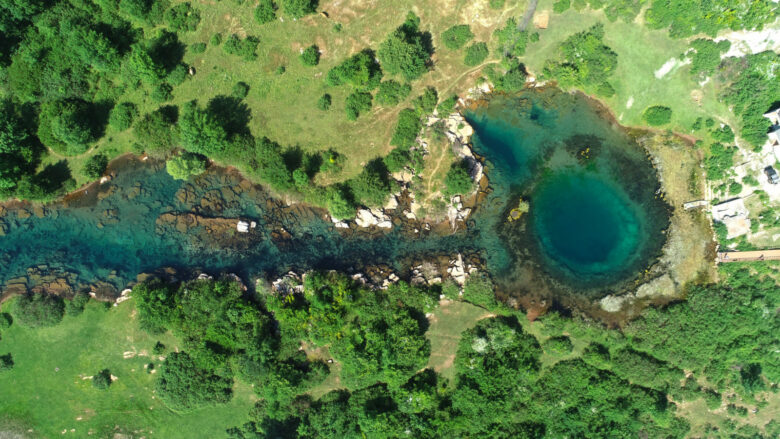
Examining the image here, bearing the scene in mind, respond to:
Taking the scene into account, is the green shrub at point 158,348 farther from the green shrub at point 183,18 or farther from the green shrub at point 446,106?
the green shrub at point 446,106

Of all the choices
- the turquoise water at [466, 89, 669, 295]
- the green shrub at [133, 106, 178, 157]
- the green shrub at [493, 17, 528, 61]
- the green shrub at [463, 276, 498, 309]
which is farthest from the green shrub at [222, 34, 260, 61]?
the green shrub at [463, 276, 498, 309]

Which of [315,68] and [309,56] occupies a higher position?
[315,68]

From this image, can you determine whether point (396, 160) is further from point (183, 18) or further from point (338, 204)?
point (183, 18)

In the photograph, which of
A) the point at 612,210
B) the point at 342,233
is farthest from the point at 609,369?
the point at 342,233

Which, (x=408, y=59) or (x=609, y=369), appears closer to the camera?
(x=408, y=59)

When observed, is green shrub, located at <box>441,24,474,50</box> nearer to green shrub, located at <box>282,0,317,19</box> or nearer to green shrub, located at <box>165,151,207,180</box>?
green shrub, located at <box>282,0,317,19</box>

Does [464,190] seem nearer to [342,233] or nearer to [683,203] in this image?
[342,233]

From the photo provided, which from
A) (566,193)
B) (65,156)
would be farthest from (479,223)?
(65,156)
